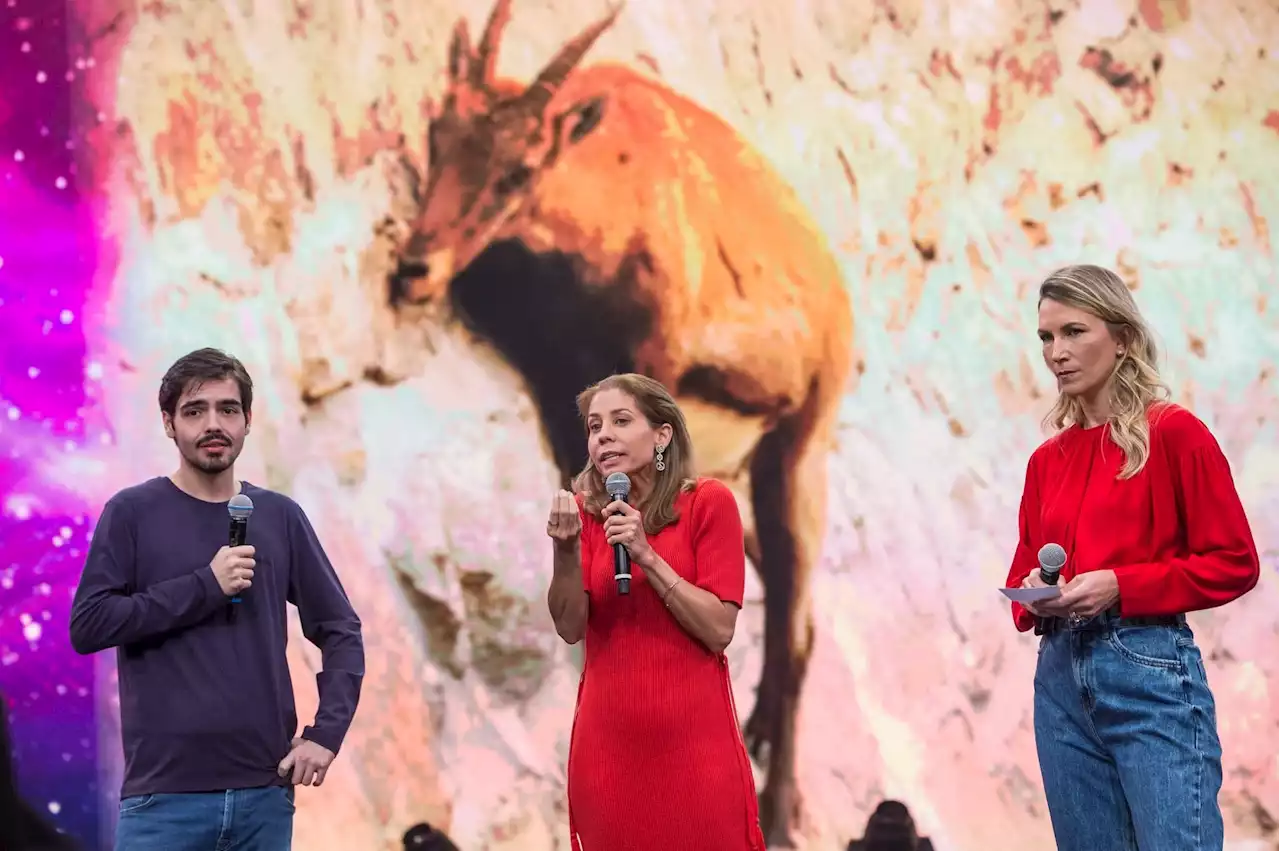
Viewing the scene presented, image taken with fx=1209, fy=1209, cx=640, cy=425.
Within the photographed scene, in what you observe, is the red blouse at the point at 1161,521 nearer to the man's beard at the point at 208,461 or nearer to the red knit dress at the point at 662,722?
the red knit dress at the point at 662,722

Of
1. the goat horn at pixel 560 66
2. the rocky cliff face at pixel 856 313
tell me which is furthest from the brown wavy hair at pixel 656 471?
the goat horn at pixel 560 66

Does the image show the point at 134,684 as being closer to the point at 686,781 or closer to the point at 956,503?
the point at 686,781

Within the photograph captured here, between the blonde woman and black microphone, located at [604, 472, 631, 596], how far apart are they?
63 cm

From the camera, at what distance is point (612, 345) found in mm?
3631

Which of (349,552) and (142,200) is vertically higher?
(142,200)

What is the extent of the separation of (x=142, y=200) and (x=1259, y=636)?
355cm

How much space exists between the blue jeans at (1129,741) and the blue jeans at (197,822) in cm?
126

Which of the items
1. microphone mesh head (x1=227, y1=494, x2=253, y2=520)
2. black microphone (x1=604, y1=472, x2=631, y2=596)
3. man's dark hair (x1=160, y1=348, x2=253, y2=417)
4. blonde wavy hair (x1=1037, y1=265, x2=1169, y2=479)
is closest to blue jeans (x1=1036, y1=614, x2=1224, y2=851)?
blonde wavy hair (x1=1037, y1=265, x2=1169, y2=479)

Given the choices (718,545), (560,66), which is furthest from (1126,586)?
(560,66)

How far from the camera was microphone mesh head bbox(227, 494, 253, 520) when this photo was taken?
2018mm

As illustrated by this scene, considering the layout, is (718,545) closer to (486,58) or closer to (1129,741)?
(1129,741)

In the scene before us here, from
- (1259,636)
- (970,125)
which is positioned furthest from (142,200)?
(1259,636)

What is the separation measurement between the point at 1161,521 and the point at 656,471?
845 millimetres

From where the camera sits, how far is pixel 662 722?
1990 mm
